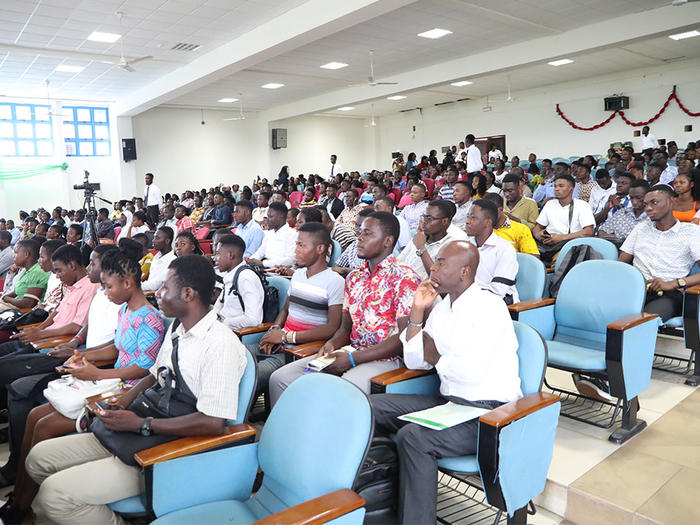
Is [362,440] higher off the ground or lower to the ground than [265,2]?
lower

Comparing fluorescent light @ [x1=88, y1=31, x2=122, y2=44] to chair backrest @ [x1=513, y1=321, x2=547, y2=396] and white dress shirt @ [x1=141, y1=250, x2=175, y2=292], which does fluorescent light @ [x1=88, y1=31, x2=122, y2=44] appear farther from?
chair backrest @ [x1=513, y1=321, x2=547, y2=396]

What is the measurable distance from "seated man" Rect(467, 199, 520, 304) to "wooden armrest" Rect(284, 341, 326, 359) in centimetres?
118

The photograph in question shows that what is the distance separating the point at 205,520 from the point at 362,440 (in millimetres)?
544

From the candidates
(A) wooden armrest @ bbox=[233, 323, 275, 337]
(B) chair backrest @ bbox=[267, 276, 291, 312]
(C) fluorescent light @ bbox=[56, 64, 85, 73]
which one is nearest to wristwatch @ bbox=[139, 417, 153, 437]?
(A) wooden armrest @ bbox=[233, 323, 275, 337]

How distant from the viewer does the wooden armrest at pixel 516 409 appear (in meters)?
1.68

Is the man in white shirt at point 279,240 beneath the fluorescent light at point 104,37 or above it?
beneath

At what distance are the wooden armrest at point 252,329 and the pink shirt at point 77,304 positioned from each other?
0.95 metres

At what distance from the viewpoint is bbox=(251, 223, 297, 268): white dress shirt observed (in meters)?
5.13

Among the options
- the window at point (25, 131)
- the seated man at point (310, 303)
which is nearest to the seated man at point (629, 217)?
the seated man at point (310, 303)

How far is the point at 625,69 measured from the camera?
13.1 metres

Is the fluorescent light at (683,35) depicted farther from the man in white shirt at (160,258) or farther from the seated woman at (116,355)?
the seated woman at (116,355)

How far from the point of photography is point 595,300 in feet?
9.30

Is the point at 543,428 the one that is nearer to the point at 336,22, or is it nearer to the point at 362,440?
the point at 362,440

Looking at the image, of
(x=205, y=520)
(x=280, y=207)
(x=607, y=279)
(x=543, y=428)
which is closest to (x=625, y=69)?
(x=280, y=207)
